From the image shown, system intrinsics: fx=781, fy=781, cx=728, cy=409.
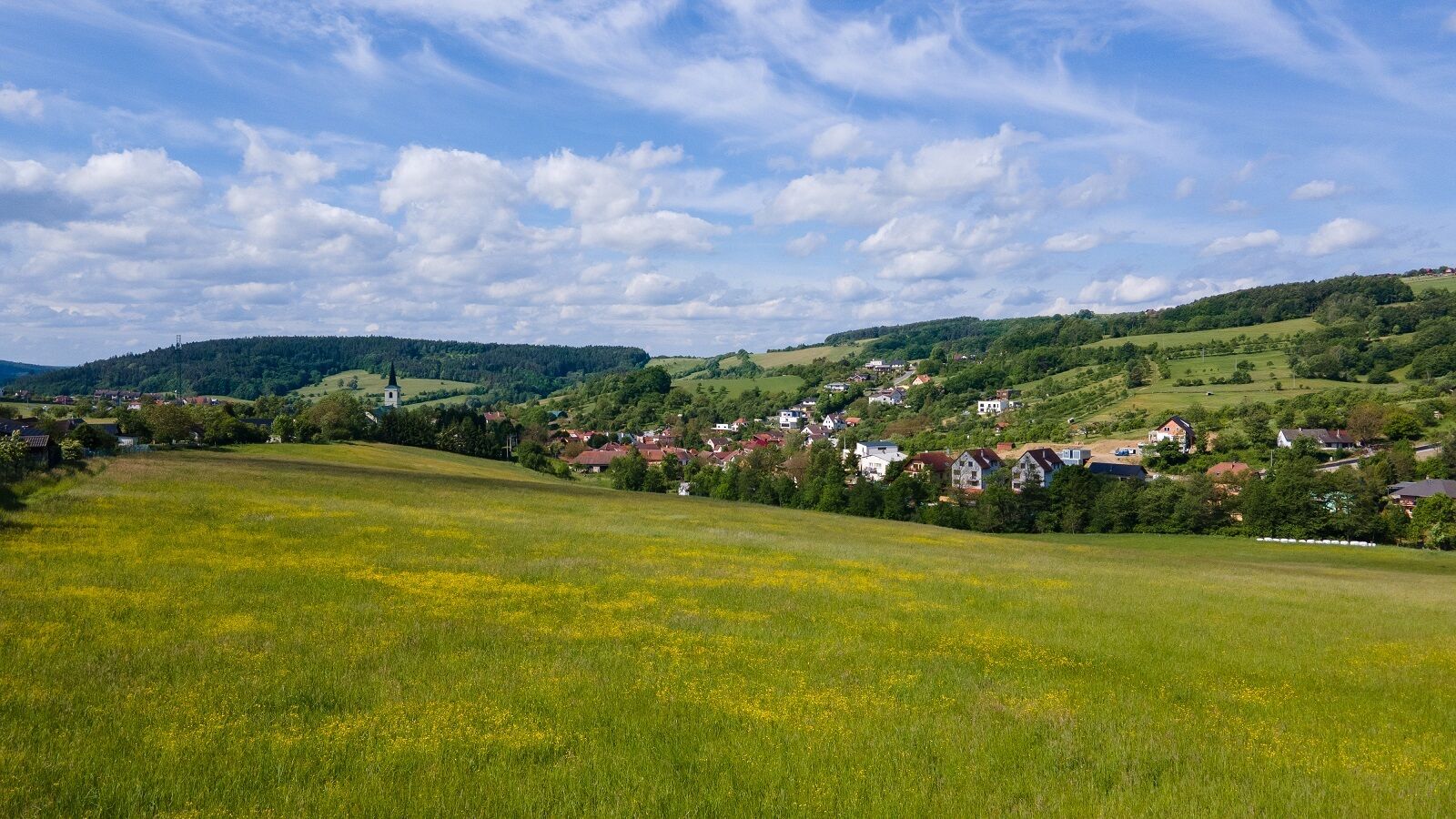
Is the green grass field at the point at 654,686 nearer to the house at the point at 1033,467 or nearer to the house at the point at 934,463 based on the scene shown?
the house at the point at 934,463

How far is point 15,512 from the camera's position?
92.0 feet

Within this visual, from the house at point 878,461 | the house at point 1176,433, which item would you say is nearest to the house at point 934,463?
the house at point 878,461

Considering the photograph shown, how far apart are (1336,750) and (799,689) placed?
8.37 meters

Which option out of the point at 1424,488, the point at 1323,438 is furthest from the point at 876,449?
the point at 1424,488

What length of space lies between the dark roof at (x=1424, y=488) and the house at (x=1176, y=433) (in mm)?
33130

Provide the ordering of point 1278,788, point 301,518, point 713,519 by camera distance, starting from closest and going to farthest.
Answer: point 1278,788 < point 301,518 < point 713,519

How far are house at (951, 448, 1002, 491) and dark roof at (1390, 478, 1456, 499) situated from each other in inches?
2052

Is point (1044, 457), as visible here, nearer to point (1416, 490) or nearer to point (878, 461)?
point (878, 461)

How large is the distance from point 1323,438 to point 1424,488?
105 feet

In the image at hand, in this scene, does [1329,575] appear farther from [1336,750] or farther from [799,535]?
[1336,750]

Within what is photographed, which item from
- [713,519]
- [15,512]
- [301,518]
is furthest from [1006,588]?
[15,512]

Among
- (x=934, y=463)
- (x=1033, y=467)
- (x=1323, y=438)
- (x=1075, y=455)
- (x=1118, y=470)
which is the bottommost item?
(x=934, y=463)

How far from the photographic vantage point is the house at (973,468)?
134 m

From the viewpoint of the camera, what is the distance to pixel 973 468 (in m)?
136
